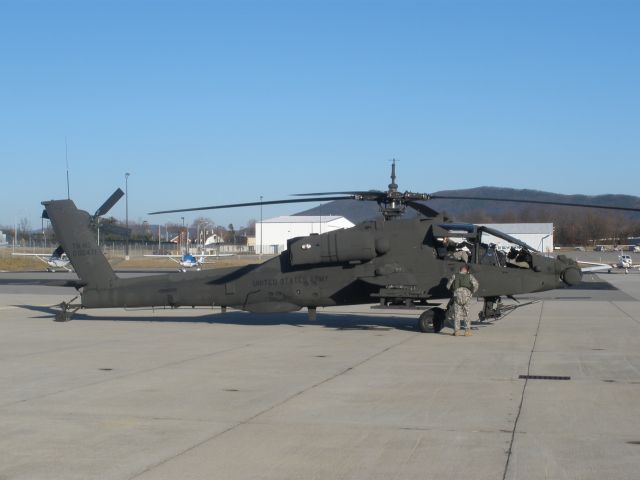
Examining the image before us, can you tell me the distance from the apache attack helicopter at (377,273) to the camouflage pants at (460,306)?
2.34ft

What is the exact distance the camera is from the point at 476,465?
267 inches

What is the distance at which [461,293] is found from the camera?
1691 centimetres

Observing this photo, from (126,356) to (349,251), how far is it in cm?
617

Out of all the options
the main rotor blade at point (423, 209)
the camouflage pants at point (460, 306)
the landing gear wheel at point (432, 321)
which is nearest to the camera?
the camouflage pants at point (460, 306)

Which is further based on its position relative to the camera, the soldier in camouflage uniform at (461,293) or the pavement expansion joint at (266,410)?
the soldier in camouflage uniform at (461,293)

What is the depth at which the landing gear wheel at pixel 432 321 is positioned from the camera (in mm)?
17922

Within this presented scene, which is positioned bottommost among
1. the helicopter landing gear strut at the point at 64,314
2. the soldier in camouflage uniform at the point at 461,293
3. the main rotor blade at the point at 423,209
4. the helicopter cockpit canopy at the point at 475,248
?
the helicopter landing gear strut at the point at 64,314

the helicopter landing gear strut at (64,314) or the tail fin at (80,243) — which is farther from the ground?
the tail fin at (80,243)

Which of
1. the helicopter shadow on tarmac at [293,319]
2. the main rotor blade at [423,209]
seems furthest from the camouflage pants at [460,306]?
the main rotor blade at [423,209]

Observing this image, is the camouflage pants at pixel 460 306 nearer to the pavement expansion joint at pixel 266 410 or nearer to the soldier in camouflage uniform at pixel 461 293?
the soldier in camouflage uniform at pixel 461 293

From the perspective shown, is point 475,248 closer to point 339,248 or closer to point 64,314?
point 339,248

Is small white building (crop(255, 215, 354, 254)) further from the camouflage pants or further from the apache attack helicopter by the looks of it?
the camouflage pants

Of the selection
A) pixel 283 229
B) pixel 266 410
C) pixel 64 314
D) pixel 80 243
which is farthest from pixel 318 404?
pixel 283 229

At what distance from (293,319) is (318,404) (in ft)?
40.2
